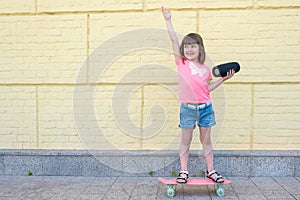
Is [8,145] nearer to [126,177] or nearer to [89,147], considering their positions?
[89,147]

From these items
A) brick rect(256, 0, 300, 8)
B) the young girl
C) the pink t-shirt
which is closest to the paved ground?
the young girl

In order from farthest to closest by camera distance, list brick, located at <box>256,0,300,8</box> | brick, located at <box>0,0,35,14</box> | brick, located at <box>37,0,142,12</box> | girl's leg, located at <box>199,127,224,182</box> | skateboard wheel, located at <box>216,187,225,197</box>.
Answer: brick, located at <box>0,0,35,14</box> → brick, located at <box>37,0,142,12</box> → brick, located at <box>256,0,300,8</box> → girl's leg, located at <box>199,127,224,182</box> → skateboard wheel, located at <box>216,187,225,197</box>

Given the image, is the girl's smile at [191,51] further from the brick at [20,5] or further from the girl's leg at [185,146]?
the brick at [20,5]

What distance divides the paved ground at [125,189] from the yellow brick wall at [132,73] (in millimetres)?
494

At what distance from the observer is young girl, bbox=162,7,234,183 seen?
3.48 metres

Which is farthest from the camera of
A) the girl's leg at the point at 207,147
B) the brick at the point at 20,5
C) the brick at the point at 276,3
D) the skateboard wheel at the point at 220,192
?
the brick at the point at 20,5

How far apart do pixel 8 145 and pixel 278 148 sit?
12.9ft

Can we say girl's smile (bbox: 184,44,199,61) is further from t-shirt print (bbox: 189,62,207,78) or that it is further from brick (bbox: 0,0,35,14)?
brick (bbox: 0,0,35,14)

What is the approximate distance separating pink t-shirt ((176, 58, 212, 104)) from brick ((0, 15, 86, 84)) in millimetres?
1640

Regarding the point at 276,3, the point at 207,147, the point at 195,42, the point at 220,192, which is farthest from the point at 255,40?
the point at 220,192

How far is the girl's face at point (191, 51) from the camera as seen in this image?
353 cm

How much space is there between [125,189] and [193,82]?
62.0 inches

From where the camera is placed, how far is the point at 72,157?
14.2 ft

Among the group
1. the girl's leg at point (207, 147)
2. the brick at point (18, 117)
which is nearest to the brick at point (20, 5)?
the brick at point (18, 117)
